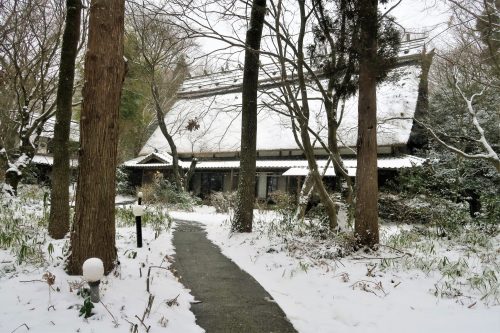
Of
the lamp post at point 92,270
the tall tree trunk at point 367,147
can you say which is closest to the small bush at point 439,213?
the tall tree trunk at point 367,147

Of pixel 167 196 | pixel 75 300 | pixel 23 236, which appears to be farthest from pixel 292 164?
pixel 75 300

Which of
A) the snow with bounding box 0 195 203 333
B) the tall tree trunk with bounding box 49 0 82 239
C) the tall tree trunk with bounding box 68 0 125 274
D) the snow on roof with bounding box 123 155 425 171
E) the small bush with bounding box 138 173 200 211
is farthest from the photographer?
the small bush with bounding box 138 173 200 211

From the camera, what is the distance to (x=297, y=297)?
486 cm

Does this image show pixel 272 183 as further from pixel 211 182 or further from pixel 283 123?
pixel 283 123

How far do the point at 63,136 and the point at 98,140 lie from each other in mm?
2415

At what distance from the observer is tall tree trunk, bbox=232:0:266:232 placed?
8906mm

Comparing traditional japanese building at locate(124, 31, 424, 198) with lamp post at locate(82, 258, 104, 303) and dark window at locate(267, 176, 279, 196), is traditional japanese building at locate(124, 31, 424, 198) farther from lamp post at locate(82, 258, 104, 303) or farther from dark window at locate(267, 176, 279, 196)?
lamp post at locate(82, 258, 104, 303)

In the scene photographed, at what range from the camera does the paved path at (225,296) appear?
3752mm

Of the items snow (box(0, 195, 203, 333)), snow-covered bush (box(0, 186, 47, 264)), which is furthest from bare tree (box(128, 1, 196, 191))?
snow (box(0, 195, 203, 333))

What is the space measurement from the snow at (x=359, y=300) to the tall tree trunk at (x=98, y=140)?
2.42 metres

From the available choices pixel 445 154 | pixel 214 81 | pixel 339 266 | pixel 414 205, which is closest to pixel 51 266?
pixel 339 266

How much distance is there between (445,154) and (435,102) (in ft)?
12.2

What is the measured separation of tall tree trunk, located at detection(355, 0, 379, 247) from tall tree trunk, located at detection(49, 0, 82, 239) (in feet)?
16.1

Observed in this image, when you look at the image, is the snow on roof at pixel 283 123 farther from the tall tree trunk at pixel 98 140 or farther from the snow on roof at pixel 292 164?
the tall tree trunk at pixel 98 140
